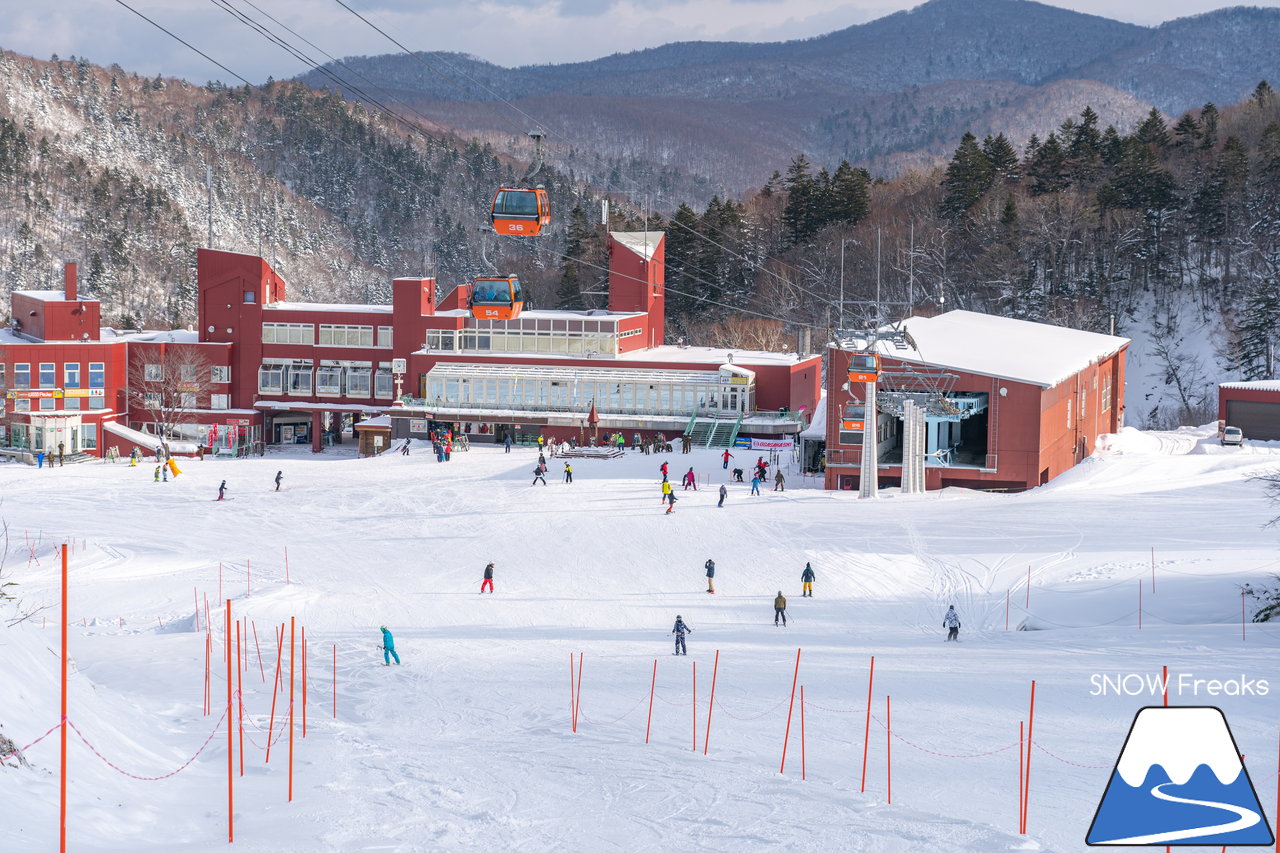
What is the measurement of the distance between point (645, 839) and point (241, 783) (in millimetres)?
5017

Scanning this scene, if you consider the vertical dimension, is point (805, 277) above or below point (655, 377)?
above

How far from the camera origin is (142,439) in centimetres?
5619

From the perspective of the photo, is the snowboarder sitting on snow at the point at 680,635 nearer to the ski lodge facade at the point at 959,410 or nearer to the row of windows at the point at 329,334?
the ski lodge facade at the point at 959,410

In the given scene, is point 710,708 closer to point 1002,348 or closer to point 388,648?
point 388,648

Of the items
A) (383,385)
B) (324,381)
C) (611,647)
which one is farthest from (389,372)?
(611,647)

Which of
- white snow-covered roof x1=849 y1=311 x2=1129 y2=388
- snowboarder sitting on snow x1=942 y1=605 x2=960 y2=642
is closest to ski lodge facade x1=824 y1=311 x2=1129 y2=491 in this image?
white snow-covered roof x1=849 y1=311 x2=1129 y2=388

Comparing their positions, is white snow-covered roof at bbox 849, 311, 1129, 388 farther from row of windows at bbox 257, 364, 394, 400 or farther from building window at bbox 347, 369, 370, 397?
building window at bbox 347, 369, 370, 397

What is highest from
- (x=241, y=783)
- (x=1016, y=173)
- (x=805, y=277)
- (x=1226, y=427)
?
(x=1016, y=173)

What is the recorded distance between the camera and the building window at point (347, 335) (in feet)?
202

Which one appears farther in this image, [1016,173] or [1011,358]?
[1016,173]

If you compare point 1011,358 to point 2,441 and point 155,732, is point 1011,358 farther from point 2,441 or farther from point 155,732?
point 2,441

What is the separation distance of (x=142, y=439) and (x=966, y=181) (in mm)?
48332

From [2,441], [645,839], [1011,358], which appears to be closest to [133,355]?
[2,441]

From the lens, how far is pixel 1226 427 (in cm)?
4956
